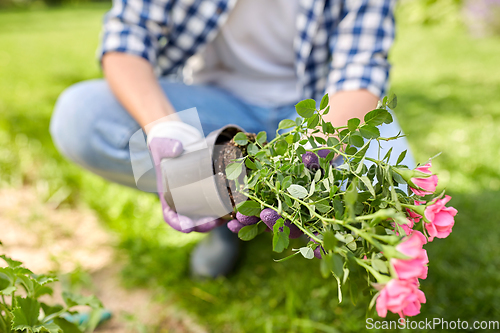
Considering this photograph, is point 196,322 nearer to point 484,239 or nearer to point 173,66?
point 173,66

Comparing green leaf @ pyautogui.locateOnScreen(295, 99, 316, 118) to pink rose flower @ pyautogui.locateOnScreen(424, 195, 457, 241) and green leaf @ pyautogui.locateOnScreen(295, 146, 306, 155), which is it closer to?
green leaf @ pyautogui.locateOnScreen(295, 146, 306, 155)

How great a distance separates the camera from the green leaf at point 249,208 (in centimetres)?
56

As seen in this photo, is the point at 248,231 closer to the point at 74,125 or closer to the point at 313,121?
the point at 313,121

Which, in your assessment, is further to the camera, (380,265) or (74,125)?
(74,125)

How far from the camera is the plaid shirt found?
108cm

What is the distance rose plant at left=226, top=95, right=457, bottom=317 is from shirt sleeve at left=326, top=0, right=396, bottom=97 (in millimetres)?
520

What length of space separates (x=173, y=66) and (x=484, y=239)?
1381 millimetres

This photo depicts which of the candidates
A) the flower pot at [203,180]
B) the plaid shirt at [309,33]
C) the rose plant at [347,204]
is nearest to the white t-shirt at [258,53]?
the plaid shirt at [309,33]

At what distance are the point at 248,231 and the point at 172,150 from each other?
0.24 m

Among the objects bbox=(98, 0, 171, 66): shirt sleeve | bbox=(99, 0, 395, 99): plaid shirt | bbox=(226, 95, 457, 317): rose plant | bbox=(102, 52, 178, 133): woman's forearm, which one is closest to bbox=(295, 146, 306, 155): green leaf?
bbox=(226, 95, 457, 317): rose plant

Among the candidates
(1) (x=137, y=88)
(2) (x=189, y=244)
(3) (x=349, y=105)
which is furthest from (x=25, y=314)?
(2) (x=189, y=244)

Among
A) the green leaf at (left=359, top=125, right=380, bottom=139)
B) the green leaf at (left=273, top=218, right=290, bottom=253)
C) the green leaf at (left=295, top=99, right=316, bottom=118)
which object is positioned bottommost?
the green leaf at (left=273, top=218, right=290, bottom=253)

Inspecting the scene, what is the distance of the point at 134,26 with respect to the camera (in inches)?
44.6

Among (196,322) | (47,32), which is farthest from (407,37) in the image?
(47,32)
